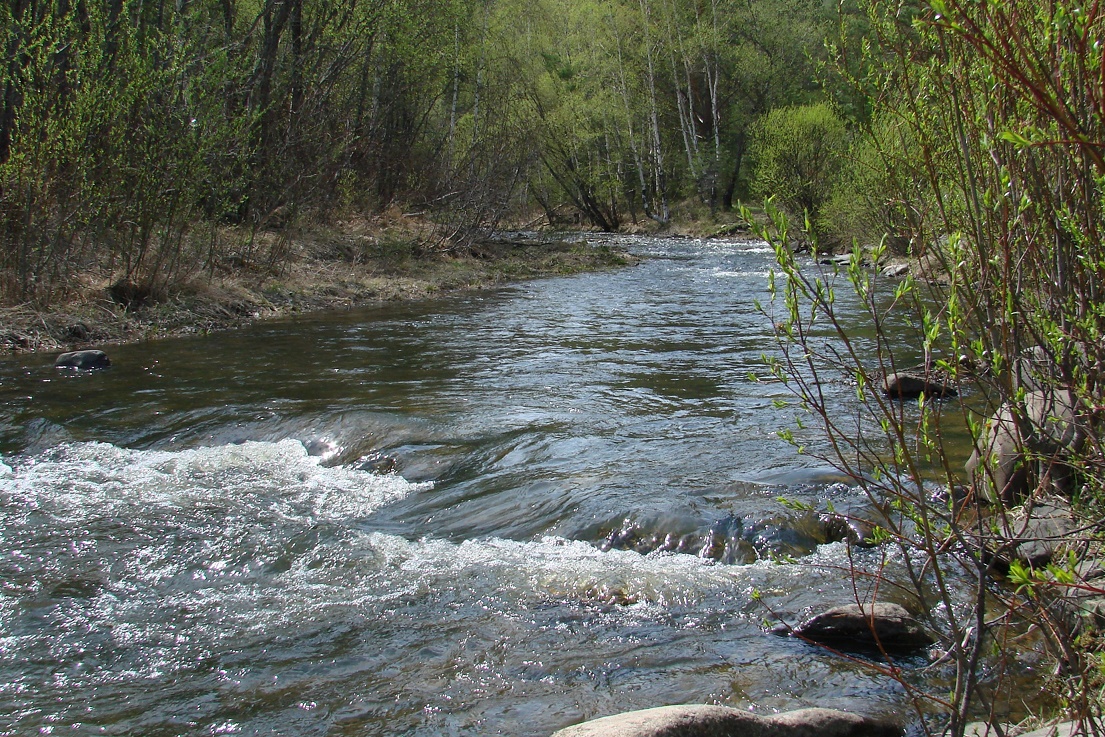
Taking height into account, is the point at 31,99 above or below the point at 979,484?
above

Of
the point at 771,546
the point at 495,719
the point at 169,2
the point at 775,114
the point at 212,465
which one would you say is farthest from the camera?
the point at 775,114

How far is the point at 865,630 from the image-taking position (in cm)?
461

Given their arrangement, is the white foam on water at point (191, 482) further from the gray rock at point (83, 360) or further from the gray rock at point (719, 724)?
the gray rock at point (719, 724)

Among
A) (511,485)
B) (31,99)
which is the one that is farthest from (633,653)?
(31,99)

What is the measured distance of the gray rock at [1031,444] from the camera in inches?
106

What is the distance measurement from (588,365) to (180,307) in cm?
687

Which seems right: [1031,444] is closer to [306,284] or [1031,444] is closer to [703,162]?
[306,284]

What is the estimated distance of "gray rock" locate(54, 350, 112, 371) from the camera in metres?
11.0

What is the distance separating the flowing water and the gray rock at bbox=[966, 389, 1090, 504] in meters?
0.95

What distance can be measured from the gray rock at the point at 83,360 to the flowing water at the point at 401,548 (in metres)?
0.23

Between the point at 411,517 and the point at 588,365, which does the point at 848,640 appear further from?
the point at 588,365

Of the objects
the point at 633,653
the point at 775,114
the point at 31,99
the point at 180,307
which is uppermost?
the point at 775,114

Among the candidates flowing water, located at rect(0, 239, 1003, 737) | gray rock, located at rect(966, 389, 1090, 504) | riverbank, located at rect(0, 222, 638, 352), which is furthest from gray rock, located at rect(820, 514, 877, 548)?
riverbank, located at rect(0, 222, 638, 352)

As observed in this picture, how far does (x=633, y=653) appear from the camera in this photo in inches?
179
